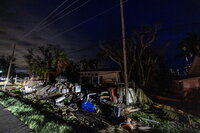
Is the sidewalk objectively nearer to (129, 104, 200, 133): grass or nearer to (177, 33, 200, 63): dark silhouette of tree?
(129, 104, 200, 133): grass

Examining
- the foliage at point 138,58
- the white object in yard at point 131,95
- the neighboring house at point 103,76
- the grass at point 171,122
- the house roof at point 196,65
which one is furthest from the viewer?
the neighboring house at point 103,76

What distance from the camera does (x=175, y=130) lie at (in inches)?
195

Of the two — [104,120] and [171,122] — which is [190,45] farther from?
[104,120]

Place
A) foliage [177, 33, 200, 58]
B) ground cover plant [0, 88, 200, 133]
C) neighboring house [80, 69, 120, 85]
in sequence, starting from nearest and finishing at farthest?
ground cover plant [0, 88, 200, 133]
neighboring house [80, 69, 120, 85]
foliage [177, 33, 200, 58]

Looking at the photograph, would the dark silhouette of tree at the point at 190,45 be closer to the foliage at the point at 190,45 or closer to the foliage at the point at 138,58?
the foliage at the point at 190,45

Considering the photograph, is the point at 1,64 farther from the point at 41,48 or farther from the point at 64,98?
the point at 64,98

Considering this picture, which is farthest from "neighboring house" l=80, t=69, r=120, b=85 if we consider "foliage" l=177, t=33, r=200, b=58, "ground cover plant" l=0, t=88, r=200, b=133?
"foliage" l=177, t=33, r=200, b=58

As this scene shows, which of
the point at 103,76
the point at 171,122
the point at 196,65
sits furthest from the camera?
the point at 103,76

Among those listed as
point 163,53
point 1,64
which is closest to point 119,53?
point 163,53

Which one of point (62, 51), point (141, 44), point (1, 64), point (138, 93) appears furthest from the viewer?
point (1, 64)

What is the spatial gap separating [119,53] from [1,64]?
248ft

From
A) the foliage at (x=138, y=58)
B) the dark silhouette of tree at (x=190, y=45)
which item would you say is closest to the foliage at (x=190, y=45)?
the dark silhouette of tree at (x=190, y=45)

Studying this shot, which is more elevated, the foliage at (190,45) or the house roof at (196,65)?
the foliage at (190,45)

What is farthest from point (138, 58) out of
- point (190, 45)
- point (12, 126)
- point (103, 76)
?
point (12, 126)
